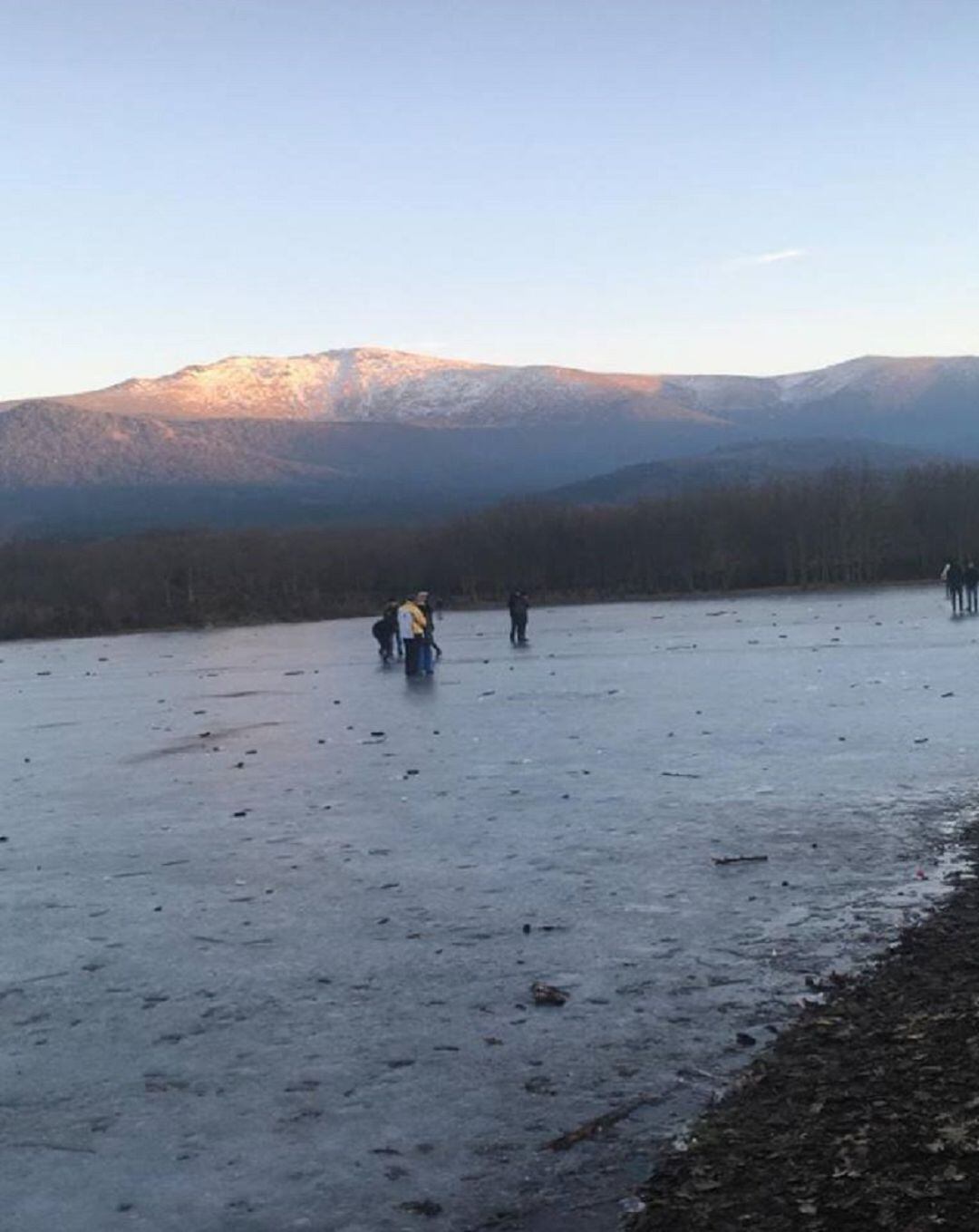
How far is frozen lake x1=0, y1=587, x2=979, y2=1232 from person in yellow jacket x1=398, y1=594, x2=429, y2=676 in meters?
9.04

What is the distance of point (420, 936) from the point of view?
37.0ft

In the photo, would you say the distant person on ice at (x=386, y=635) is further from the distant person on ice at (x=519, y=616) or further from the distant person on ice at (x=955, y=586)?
the distant person on ice at (x=955, y=586)

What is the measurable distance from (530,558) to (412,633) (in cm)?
9057

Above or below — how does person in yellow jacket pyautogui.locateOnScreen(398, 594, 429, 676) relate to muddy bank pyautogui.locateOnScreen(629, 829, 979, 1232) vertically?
above

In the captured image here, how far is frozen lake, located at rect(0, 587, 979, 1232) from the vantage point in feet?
23.5

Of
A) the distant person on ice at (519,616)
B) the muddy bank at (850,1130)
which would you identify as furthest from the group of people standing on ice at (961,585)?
the muddy bank at (850,1130)

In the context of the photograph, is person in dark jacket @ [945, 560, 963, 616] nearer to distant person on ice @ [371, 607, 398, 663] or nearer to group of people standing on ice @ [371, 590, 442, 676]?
distant person on ice @ [371, 607, 398, 663]

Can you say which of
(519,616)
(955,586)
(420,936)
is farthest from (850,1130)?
(955,586)

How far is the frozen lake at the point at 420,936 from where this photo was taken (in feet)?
23.5

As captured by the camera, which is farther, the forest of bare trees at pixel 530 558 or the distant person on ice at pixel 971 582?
the forest of bare trees at pixel 530 558

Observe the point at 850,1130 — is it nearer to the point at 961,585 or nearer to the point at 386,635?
the point at 386,635

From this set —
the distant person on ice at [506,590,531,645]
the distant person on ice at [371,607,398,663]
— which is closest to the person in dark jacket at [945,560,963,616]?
the distant person on ice at [506,590,531,645]

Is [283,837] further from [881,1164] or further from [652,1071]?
[881,1164]

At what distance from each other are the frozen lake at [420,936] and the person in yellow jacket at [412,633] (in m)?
9.04
